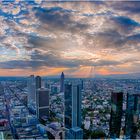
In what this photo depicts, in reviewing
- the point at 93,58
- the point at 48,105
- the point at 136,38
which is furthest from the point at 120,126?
the point at 48,105

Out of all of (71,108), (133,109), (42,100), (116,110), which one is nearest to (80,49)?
(116,110)

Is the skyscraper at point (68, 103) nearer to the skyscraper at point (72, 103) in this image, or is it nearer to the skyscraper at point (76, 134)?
the skyscraper at point (72, 103)

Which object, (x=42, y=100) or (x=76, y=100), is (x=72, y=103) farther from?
(x=42, y=100)

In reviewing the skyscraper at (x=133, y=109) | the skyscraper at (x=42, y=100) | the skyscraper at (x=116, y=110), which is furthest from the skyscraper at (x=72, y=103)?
the skyscraper at (x=133, y=109)

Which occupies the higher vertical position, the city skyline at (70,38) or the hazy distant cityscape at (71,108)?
the city skyline at (70,38)

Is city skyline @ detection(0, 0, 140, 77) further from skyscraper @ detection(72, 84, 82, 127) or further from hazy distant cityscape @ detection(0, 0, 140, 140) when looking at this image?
skyscraper @ detection(72, 84, 82, 127)

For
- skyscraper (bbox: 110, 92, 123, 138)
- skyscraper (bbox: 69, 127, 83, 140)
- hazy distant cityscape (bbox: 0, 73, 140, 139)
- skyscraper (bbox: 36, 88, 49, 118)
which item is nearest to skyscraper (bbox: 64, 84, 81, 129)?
hazy distant cityscape (bbox: 0, 73, 140, 139)
